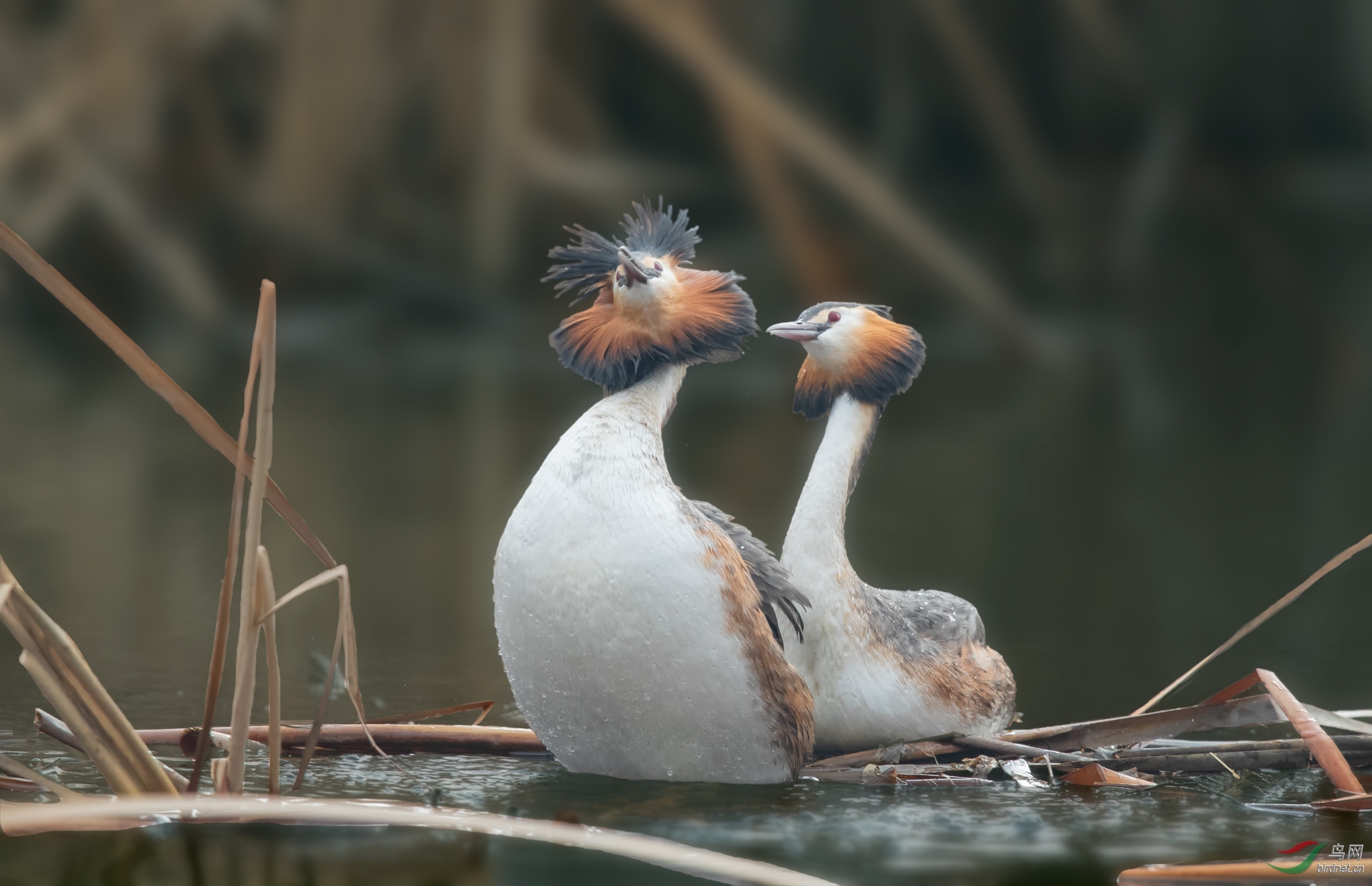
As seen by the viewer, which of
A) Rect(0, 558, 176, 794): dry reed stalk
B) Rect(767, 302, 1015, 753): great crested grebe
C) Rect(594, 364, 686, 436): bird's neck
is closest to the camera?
Rect(0, 558, 176, 794): dry reed stalk

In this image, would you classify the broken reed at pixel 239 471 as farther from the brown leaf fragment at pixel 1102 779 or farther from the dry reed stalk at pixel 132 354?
the brown leaf fragment at pixel 1102 779

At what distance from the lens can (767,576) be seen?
3.70 m

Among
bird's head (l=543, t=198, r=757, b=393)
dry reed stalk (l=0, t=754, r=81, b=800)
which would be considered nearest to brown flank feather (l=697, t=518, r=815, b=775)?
bird's head (l=543, t=198, r=757, b=393)

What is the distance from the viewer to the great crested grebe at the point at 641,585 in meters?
3.46

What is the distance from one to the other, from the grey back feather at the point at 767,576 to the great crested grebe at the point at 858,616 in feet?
0.45

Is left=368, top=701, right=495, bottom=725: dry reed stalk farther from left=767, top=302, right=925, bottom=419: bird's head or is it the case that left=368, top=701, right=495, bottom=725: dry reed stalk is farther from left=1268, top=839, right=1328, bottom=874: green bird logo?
left=1268, top=839, right=1328, bottom=874: green bird logo

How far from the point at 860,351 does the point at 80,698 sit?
1.92 metres

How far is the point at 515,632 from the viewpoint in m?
3.54

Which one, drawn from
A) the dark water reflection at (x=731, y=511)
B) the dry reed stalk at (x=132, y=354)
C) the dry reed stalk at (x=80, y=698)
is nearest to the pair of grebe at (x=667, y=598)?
the dark water reflection at (x=731, y=511)

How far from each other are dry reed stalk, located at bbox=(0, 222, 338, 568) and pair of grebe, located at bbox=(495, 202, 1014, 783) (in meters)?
0.53

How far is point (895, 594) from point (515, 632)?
1.19 m

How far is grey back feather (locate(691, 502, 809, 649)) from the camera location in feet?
12.1

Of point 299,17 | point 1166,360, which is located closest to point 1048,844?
point 1166,360

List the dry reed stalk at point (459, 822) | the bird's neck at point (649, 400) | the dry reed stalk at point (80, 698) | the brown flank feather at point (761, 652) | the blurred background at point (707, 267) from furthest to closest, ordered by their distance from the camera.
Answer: the blurred background at point (707, 267), the bird's neck at point (649, 400), the brown flank feather at point (761, 652), the dry reed stalk at point (80, 698), the dry reed stalk at point (459, 822)
